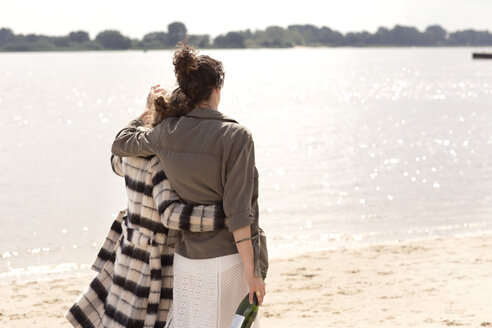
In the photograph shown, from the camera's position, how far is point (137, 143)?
3.32 m

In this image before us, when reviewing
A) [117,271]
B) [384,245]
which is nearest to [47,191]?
[384,245]

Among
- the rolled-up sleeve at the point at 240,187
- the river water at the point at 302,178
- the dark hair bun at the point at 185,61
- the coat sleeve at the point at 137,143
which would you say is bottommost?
the river water at the point at 302,178

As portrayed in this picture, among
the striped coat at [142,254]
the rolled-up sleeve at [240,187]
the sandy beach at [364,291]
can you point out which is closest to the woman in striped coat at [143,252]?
the striped coat at [142,254]

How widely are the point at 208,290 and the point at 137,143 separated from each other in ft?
2.27

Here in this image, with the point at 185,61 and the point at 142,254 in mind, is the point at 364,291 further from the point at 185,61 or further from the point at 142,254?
the point at 185,61

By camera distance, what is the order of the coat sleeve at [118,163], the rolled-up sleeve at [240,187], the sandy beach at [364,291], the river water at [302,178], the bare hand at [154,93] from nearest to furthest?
the rolled-up sleeve at [240,187] → the bare hand at [154,93] → the coat sleeve at [118,163] → the sandy beach at [364,291] → the river water at [302,178]

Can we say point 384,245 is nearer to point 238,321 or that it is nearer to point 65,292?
point 65,292

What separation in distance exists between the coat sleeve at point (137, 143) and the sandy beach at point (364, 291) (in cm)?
369

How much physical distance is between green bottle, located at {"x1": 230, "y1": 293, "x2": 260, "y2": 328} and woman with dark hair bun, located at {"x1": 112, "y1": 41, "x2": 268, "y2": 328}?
0.12 feet

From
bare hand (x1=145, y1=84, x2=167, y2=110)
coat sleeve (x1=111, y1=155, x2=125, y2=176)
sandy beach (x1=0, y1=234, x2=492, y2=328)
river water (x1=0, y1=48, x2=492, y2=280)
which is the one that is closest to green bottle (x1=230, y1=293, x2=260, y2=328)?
coat sleeve (x1=111, y1=155, x2=125, y2=176)

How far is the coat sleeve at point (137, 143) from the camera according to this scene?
327cm

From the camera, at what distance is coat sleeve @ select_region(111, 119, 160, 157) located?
3273 millimetres

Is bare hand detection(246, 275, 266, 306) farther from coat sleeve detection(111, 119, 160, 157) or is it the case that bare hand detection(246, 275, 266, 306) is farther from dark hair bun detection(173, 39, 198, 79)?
dark hair bun detection(173, 39, 198, 79)

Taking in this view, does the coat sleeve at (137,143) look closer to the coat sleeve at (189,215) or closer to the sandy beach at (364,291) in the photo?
the coat sleeve at (189,215)
